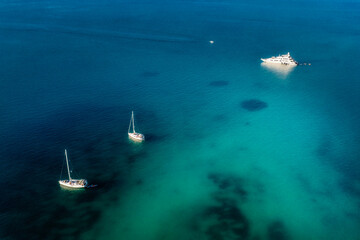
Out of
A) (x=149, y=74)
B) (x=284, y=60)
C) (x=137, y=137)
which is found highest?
(x=284, y=60)

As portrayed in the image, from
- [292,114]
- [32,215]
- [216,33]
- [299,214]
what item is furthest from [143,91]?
[216,33]

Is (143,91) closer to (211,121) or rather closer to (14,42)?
(211,121)

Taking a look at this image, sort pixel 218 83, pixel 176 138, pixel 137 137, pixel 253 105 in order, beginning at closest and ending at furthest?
1. pixel 137 137
2. pixel 176 138
3. pixel 253 105
4. pixel 218 83

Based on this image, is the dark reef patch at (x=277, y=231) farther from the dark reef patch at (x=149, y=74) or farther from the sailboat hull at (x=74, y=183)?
the dark reef patch at (x=149, y=74)

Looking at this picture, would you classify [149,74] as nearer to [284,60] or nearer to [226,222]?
[284,60]

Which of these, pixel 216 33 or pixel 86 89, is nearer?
pixel 86 89

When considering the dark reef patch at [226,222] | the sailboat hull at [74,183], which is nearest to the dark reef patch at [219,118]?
the dark reef patch at [226,222]

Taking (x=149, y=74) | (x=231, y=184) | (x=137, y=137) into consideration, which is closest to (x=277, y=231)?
(x=231, y=184)
